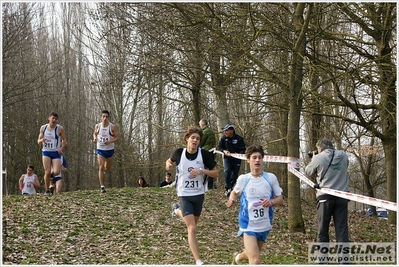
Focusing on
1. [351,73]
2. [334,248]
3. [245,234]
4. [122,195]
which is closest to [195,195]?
[245,234]

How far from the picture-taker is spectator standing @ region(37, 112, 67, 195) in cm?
1377

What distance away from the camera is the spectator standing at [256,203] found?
6805 millimetres

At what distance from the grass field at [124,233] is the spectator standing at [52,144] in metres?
0.83

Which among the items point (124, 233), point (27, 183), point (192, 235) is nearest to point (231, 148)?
point (124, 233)

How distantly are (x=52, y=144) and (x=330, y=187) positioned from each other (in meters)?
7.84

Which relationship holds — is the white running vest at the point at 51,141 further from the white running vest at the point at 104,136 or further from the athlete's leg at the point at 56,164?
the white running vest at the point at 104,136

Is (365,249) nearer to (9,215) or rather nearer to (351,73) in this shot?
(351,73)

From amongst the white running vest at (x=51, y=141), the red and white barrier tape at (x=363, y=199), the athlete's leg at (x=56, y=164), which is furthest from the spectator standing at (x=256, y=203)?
the athlete's leg at (x=56, y=164)

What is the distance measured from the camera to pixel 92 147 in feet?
130

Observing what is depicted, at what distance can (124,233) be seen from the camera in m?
10.8

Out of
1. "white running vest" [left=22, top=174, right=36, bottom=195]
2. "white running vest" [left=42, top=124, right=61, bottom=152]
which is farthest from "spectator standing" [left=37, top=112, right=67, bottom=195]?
"white running vest" [left=22, top=174, right=36, bottom=195]

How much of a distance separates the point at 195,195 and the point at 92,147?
32481 millimetres

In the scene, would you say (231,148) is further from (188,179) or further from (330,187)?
(188,179)

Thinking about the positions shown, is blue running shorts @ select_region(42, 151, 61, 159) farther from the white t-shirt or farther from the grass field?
the white t-shirt
